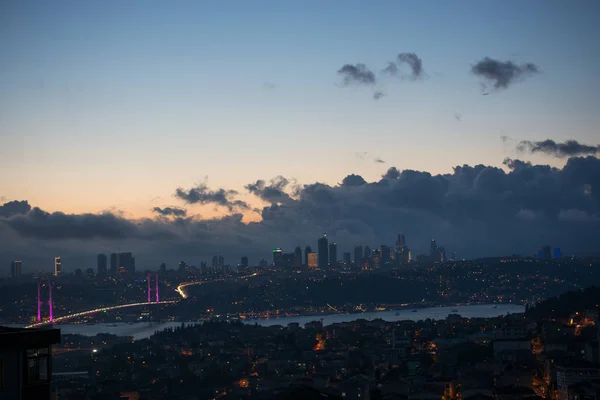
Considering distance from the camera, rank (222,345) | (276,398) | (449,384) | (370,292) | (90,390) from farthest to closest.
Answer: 1. (370,292)
2. (222,345)
3. (90,390)
4. (449,384)
5. (276,398)

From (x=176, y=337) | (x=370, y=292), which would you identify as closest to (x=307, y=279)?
(x=370, y=292)

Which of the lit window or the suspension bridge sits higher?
the lit window

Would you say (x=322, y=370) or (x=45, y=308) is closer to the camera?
(x=322, y=370)

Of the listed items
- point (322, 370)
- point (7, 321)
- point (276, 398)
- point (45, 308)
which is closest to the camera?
point (276, 398)

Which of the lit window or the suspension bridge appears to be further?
the suspension bridge

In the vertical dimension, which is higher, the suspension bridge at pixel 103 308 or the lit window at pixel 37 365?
the lit window at pixel 37 365

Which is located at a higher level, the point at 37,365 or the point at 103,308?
the point at 37,365

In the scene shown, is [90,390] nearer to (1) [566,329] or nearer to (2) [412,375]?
(2) [412,375]

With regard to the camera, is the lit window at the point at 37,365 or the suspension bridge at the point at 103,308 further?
the suspension bridge at the point at 103,308

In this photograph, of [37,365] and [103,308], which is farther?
[103,308]

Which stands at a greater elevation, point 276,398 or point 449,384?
point 276,398
